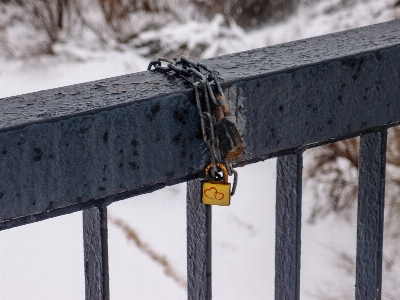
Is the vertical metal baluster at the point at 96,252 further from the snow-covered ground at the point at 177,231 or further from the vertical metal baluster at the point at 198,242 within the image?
the snow-covered ground at the point at 177,231

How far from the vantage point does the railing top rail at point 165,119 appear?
354mm

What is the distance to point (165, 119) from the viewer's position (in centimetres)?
39

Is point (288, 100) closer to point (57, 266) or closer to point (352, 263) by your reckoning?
point (352, 263)

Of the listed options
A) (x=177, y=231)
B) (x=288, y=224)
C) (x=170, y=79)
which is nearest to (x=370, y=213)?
(x=288, y=224)

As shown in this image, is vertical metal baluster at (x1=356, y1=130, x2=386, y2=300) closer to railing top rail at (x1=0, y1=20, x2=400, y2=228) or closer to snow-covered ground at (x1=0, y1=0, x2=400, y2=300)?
railing top rail at (x1=0, y1=20, x2=400, y2=228)

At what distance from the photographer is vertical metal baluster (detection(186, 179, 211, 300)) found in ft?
1.42

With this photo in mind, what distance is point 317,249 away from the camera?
211cm

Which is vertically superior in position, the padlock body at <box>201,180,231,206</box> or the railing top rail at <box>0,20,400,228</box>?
the railing top rail at <box>0,20,400,228</box>

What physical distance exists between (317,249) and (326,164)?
254 mm

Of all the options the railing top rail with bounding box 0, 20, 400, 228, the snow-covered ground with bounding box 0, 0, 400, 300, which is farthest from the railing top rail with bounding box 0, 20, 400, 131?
the snow-covered ground with bounding box 0, 0, 400, 300

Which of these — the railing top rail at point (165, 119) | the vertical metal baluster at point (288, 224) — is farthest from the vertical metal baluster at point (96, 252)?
the vertical metal baluster at point (288, 224)

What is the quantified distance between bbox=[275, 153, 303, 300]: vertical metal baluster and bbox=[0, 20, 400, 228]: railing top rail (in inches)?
0.7


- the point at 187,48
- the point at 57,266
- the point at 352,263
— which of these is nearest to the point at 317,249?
the point at 352,263

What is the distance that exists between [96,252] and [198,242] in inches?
2.5
